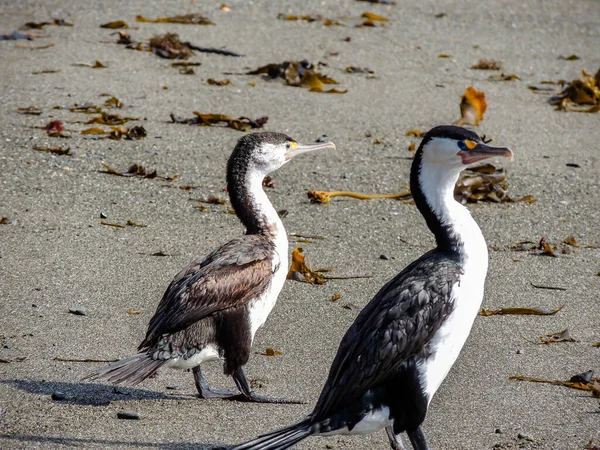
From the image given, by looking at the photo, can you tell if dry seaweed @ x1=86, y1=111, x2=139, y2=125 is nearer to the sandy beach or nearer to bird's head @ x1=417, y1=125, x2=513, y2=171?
the sandy beach

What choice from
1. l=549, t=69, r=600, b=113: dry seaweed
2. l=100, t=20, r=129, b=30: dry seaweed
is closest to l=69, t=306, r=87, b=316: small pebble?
l=549, t=69, r=600, b=113: dry seaweed

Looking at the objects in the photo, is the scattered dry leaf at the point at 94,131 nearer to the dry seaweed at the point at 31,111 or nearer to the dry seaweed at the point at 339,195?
the dry seaweed at the point at 31,111

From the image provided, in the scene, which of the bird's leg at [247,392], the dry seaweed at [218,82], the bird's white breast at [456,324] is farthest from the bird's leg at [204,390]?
the dry seaweed at [218,82]

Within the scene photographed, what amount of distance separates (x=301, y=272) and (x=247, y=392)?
5.73 ft

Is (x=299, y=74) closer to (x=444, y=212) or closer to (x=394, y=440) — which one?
(x=444, y=212)

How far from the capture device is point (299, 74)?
11766 mm

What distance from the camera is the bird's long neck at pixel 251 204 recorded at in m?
6.66

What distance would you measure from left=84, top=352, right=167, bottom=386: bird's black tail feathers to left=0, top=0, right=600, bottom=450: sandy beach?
0.26 metres

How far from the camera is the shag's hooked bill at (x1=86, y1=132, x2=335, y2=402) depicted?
5742 millimetres

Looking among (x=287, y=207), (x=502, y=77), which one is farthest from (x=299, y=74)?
(x=287, y=207)

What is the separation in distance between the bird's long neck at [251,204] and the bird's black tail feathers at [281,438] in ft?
6.40

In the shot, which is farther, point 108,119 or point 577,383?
point 108,119

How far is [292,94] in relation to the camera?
37.5 feet

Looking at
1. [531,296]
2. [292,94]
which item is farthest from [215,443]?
[292,94]
